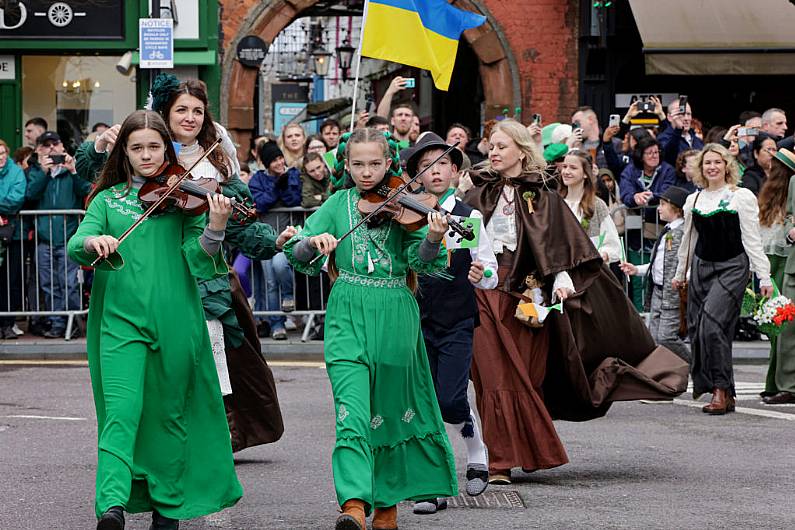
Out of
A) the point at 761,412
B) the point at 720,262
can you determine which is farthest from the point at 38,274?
the point at 761,412

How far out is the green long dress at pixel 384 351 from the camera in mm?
6555

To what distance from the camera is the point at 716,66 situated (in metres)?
21.0

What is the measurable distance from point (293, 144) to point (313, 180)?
76cm

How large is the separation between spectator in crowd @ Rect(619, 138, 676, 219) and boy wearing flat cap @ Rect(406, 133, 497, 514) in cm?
812

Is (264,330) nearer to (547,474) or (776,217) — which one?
(776,217)

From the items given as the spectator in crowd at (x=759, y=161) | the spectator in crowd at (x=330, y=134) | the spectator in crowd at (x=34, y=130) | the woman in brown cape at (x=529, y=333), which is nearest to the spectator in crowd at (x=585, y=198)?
the woman in brown cape at (x=529, y=333)

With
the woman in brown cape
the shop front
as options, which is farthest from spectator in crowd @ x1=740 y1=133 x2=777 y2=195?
the shop front

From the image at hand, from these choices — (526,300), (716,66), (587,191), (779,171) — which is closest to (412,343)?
(526,300)

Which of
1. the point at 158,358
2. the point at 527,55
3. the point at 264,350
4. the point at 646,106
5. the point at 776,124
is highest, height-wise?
the point at 527,55

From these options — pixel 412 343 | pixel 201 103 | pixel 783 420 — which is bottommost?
pixel 783 420

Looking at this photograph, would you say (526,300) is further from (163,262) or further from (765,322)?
(765,322)

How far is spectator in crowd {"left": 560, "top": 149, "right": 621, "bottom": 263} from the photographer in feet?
36.4

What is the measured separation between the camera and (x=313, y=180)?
1541 cm

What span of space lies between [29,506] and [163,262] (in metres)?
1.67
